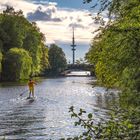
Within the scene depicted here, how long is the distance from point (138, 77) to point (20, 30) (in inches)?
4080

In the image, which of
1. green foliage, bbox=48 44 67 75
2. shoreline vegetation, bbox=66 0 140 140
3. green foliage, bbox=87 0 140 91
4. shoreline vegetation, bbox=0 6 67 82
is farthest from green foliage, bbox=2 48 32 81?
shoreline vegetation, bbox=66 0 140 140

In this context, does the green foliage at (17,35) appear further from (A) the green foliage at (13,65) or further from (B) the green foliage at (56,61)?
(B) the green foliage at (56,61)

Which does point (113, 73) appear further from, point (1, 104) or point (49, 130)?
point (1, 104)

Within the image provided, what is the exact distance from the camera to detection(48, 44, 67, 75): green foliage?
185 metres

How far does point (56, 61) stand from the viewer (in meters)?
190

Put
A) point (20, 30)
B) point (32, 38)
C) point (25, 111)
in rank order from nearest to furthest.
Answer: point (25, 111) → point (20, 30) → point (32, 38)

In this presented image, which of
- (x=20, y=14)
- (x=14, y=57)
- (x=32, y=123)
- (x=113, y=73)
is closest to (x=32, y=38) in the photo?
(x=20, y=14)

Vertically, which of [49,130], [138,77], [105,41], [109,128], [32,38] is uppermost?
[32,38]

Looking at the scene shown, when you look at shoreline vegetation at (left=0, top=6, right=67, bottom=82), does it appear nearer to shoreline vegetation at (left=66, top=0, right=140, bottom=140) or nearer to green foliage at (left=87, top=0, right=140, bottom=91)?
green foliage at (left=87, top=0, right=140, bottom=91)

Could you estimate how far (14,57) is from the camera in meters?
102

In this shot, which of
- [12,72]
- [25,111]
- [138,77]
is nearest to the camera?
[138,77]

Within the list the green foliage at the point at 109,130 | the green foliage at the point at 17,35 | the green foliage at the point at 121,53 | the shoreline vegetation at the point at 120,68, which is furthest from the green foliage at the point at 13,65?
the green foliage at the point at 109,130

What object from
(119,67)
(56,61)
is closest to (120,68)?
(119,67)

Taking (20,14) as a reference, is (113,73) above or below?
below
